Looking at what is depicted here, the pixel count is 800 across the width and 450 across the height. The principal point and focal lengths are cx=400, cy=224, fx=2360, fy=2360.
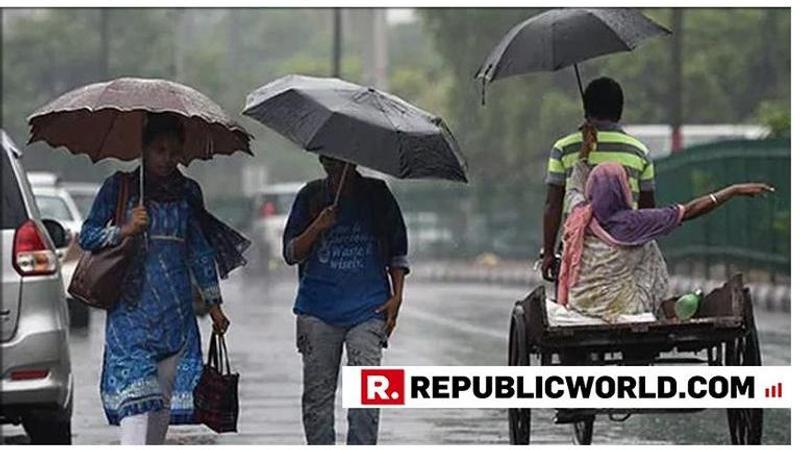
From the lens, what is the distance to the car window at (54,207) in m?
22.2

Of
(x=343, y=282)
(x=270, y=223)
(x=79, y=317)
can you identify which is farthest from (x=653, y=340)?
(x=270, y=223)

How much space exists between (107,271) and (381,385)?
3.76 feet

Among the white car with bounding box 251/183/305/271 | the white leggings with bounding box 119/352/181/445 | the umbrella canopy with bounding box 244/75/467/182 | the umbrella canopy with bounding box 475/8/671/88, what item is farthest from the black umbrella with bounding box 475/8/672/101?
the white car with bounding box 251/183/305/271

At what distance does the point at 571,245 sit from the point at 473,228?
113ft

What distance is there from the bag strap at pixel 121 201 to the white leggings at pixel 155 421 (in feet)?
1.83

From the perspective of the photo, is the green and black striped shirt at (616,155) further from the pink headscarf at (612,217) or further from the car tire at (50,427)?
the car tire at (50,427)

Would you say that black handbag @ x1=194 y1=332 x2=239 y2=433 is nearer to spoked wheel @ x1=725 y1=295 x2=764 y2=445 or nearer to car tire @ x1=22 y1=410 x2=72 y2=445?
car tire @ x1=22 y1=410 x2=72 y2=445

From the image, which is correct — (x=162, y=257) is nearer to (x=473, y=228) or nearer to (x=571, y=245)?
(x=571, y=245)

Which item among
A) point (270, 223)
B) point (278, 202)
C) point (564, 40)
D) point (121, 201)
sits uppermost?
point (564, 40)

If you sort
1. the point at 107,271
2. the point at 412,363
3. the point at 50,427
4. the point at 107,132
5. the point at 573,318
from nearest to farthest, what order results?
the point at 107,271 → the point at 573,318 → the point at 107,132 → the point at 50,427 → the point at 412,363

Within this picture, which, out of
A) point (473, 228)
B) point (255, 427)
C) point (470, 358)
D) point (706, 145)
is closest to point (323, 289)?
point (255, 427)

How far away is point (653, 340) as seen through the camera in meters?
9.22

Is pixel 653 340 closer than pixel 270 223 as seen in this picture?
Yes

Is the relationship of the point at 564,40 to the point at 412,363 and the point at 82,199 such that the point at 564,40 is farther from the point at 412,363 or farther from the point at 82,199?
the point at 82,199
